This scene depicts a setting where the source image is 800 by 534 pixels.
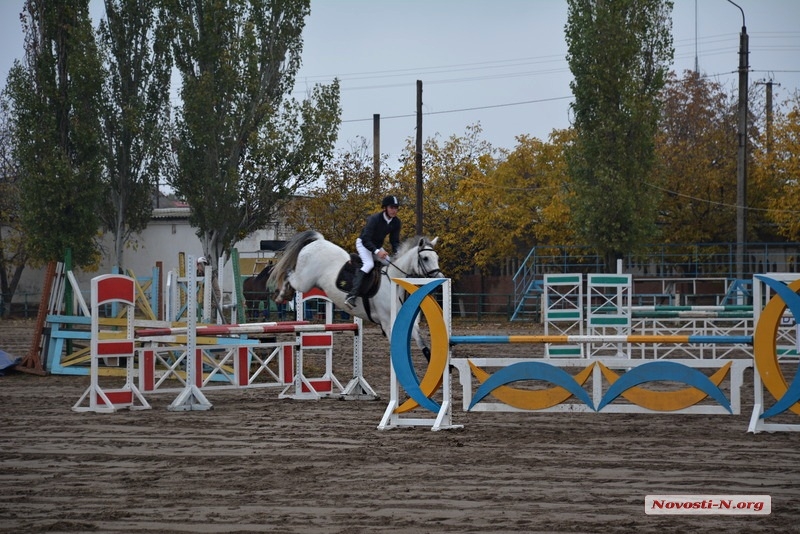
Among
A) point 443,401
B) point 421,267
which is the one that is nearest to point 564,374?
point 443,401

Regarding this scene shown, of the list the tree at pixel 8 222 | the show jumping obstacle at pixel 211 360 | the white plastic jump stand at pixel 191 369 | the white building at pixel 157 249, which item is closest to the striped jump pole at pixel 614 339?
the show jumping obstacle at pixel 211 360

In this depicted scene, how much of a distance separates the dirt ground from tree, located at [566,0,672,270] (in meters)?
20.4

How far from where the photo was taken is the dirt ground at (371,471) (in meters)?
5.17

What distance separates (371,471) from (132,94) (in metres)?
25.0

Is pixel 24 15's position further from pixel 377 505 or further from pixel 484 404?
pixel 377 505

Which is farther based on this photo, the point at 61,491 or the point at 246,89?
the point at 246,89

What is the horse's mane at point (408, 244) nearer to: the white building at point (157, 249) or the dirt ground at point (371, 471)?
the dirt ground at point (371, 471)

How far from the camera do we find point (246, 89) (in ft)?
96.4

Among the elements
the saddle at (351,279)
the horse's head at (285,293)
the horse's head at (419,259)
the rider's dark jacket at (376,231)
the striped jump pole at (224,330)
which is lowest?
the striped jump pole at (224,330)

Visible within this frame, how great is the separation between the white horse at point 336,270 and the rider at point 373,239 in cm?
13

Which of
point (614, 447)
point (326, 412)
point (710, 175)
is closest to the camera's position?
point (614, 447)

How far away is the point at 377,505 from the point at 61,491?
2048mm

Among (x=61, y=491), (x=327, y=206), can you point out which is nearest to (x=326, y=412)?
(x=61, y=491)

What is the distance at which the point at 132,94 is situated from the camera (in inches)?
1157
